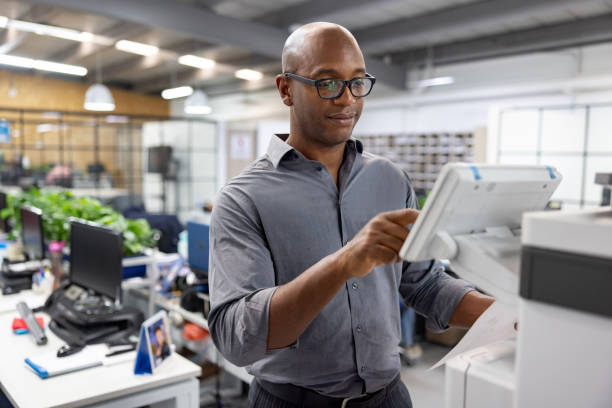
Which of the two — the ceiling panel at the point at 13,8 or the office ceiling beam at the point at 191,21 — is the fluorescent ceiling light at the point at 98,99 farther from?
the office ceiling beam at the point at 191,21

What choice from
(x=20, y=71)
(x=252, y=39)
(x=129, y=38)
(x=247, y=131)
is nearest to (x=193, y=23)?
(x=252, y=39)

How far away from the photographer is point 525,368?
60 centimetres

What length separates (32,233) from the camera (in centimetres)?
350

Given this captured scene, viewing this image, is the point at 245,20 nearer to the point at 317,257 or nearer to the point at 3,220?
the point at 3,220

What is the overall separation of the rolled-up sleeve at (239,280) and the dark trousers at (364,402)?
0.71 ft

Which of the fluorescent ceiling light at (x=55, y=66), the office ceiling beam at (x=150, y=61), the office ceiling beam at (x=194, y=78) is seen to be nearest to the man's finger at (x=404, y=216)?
the office ceiling beam at (x=150, y=61)

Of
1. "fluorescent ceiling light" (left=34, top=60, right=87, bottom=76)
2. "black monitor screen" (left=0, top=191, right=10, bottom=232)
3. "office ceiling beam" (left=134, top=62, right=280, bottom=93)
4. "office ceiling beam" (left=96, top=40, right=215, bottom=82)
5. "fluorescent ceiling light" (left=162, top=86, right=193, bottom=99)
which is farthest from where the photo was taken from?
"fluorescent ceiling light" (left=162, top=86, right=193, bottom=99)

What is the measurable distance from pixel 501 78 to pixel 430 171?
195 cm

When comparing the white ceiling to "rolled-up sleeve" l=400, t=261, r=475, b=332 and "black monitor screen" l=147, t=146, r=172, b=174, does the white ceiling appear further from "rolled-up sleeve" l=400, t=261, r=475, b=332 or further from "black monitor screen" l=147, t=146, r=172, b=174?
"rolled-up sleeve" l=400, t=261, r=475, b=332

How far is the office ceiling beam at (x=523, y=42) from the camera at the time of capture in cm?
682

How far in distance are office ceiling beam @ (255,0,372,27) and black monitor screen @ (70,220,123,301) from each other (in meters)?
4.32

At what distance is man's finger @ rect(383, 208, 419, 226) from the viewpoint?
739 millimetres

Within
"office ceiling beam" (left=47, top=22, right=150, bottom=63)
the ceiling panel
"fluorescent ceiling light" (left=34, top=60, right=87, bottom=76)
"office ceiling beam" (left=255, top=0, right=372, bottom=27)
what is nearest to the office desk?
"office ceiling beam" (left=255, top=0, right=372, bottom=27)

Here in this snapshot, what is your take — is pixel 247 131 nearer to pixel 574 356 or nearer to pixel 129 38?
pixel 129 38
